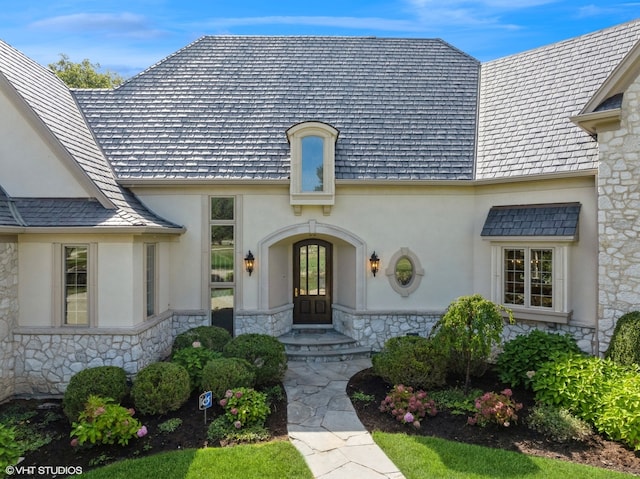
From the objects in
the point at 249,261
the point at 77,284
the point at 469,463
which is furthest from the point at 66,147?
the point at 469,463

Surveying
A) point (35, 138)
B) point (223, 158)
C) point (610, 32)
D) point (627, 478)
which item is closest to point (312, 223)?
point (223, 158)

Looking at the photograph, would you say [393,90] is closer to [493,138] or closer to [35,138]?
[493,138]

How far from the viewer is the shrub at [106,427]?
5956mm

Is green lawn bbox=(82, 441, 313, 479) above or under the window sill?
under

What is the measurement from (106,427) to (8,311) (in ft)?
13.4

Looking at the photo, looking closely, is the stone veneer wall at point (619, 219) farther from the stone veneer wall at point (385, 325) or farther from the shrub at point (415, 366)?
the stone veneer wall at point (385, 325)

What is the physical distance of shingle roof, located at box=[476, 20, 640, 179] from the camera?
965cm

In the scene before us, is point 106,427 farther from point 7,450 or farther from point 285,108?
point 285,108

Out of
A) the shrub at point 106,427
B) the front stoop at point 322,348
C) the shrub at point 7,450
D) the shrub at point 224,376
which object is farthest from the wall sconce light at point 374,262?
the shrub at point 7,450

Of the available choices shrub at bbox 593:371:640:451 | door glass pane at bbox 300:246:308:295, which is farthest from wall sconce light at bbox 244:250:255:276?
shrub at bbox 593:371:640:451

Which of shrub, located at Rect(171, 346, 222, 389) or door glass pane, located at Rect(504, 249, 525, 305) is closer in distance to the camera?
shrub, located at Rect(171, 346, 222, 389)

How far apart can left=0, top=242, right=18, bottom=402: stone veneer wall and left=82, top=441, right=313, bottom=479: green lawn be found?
4232 millimetres

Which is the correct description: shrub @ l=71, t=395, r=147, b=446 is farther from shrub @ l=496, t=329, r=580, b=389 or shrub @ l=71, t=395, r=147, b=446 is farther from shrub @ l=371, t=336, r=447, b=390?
shrub @ l=496, t=329, r=580, b=389

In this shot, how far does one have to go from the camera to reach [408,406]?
6961 millimetres
